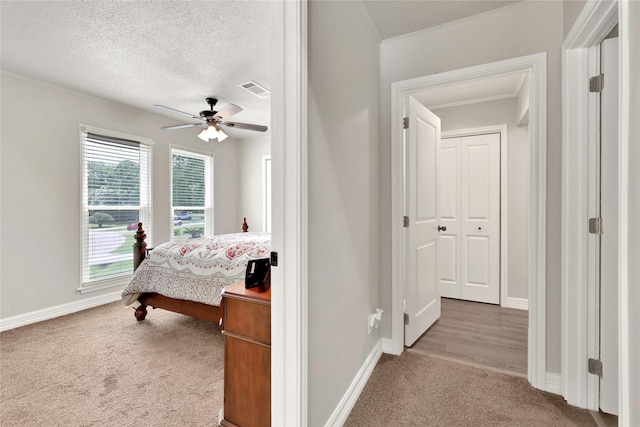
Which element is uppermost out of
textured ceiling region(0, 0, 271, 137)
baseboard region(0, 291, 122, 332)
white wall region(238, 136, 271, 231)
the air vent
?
the air vent

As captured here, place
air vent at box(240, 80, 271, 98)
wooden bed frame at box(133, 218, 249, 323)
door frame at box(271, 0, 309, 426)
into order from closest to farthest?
1. door frame at box(271, 0, 309, 426)
2. wooden bed frame at box(133, 218, 249, 323)
3. air vent at box(240, 80, 271, 98)

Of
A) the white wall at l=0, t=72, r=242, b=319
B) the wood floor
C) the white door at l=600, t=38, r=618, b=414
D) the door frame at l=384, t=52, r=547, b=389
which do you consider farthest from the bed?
the white door at l=600, t=38, r=618, b=414

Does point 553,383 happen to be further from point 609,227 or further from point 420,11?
point 420,11

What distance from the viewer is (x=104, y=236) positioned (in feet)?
11.8

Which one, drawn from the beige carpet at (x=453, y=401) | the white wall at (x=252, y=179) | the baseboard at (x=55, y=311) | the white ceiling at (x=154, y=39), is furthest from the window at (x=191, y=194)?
the beige carpet at (x=453, y=401)

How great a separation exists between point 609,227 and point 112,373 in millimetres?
3201

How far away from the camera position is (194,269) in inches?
101

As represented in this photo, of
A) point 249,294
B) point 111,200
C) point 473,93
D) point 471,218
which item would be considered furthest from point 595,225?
point 111,200

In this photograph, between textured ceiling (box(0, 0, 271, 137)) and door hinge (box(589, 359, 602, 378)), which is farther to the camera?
textured ceiling (box(0, 0, 271, 137))

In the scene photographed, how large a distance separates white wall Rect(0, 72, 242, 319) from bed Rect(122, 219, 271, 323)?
1.05m

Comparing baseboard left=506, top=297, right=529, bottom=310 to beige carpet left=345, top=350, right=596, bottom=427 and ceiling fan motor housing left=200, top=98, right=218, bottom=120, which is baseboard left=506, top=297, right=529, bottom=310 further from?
ceiling fan motor housing left=200, top=98, right=218, bottom=120

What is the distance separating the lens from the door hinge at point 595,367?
1.60m

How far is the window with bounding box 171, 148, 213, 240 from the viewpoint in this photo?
4.45 meters

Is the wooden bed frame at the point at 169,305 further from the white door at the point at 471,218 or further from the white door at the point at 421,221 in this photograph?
the white door at the point at 471,218
